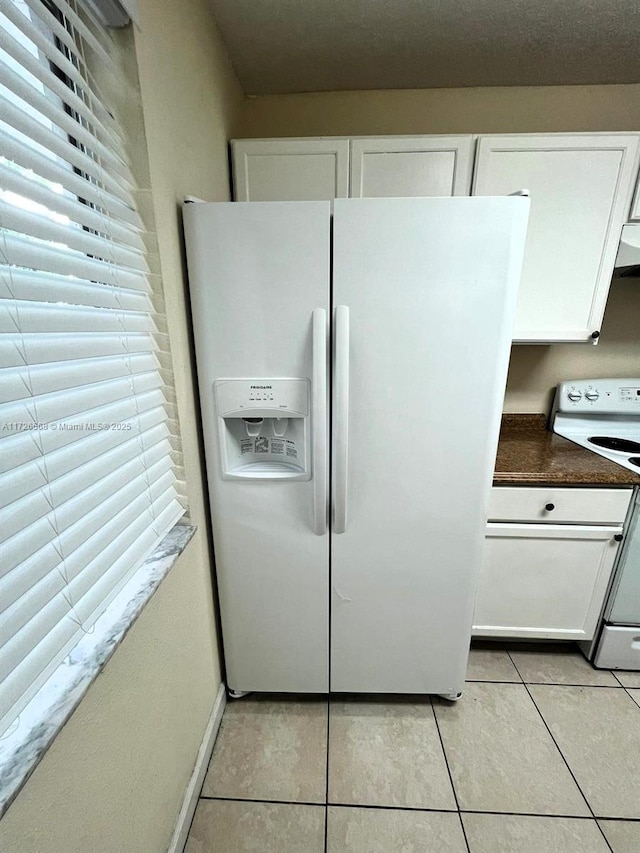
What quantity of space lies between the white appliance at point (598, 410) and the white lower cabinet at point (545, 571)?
531 mm

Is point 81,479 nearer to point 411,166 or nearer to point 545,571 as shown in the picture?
point 411,166

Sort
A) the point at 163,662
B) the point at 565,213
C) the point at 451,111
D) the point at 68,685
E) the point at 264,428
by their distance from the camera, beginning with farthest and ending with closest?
the point at 451,111
the point at 565,213
the point at 264,428
the point at 163,662
the point at 68,685

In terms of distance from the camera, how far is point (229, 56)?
1442 mm

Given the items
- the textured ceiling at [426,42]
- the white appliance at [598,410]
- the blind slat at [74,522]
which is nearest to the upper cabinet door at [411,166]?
the textured ceiling at [426,42]

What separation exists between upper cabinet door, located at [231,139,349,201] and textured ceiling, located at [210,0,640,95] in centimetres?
33

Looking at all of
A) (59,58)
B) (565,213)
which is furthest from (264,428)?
(565,213)

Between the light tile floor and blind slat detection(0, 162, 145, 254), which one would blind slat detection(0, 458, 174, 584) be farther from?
the light tile floor

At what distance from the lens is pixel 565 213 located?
58.1 inches

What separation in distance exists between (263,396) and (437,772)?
1409mm

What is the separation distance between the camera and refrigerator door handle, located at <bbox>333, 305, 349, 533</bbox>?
1.08 metres

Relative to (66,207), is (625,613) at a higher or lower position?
lower

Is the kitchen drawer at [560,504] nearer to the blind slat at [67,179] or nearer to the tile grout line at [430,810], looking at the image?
the tile grout line at [430,810]

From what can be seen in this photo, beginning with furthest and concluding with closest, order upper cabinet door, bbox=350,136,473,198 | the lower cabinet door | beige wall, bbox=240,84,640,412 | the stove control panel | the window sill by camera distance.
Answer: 1. the stove control panel
2. beige wall, bbox=240,84,640,412
3. the lower cabinet door
4. upper cabinet door, bbox=350,136,473,198
5. the window sill

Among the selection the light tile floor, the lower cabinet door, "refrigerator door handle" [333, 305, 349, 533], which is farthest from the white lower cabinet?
"refrigerator door handle" [333, 305, 349, 533]
